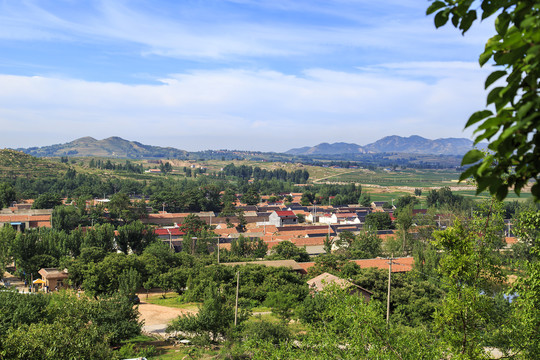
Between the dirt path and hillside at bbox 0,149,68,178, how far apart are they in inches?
2236

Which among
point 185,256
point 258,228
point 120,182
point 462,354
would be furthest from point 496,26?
point 120,182

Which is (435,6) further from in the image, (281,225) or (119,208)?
(281,225)

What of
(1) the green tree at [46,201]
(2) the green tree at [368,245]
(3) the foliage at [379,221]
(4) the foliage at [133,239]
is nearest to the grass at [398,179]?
(3) the foliage at [379,221]

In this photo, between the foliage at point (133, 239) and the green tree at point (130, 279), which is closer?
the green tree at point (130, 279)

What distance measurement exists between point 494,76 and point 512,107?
0.41 ft

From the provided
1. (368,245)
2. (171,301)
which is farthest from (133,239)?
(368,245)

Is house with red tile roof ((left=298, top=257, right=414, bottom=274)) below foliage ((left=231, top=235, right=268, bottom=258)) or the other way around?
the other way around

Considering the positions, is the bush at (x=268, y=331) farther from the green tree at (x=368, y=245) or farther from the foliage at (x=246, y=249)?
the green tree at (x=368, y=245)

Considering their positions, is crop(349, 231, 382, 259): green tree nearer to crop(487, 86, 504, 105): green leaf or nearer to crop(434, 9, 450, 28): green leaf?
crop(434, 9, 450, 28): green leaf

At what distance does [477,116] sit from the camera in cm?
148

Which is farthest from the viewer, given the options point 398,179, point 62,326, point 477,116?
point 398,179

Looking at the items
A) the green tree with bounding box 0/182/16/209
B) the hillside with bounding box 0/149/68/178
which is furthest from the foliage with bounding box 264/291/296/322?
the hillside with bounding box 0/149/68/178

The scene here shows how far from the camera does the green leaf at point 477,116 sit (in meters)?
1.46

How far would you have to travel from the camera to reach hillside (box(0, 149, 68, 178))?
6850cm
